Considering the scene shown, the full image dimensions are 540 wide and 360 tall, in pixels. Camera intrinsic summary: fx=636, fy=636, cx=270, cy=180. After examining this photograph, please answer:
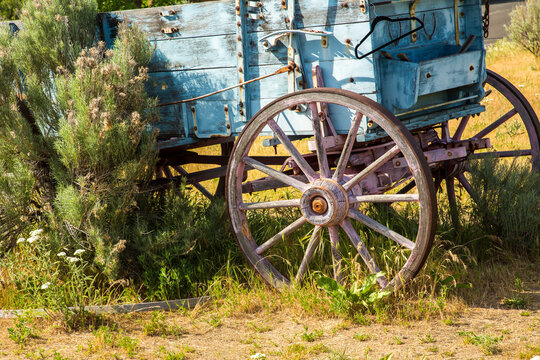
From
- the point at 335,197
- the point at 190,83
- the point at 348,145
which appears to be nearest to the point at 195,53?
the point at 190,83

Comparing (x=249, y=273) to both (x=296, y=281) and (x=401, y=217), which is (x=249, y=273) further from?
(x=401, y=217)

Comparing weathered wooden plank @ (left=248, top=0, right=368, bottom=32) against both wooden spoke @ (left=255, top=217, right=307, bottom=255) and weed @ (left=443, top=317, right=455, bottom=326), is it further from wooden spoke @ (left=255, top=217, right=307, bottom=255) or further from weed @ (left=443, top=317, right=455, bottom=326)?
weed @ (left=443, top=317, right=455, bottom=326)

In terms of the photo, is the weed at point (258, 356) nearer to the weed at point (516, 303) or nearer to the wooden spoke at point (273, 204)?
the wooden spoke at point (273, 204)

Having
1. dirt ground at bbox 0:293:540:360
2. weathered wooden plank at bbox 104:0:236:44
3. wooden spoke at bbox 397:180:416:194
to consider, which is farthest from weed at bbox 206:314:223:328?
wooden spoke at bbox 397:180:416:194

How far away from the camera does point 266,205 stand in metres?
4.07

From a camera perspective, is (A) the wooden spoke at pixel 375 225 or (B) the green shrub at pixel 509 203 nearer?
(A) the wooden spoke at pixel 375 225

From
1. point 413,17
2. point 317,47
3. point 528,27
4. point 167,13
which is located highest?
point 528,27

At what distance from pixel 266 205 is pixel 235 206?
0.21 meters

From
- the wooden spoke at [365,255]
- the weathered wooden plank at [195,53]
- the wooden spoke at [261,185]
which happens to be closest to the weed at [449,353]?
the wooden spoke at [365,255]

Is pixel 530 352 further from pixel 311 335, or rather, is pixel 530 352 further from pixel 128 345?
pixel 128 345

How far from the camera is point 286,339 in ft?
11.9

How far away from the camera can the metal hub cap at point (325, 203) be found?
3758 mm

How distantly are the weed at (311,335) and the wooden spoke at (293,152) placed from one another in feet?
2.97

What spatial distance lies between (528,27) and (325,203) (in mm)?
9137
